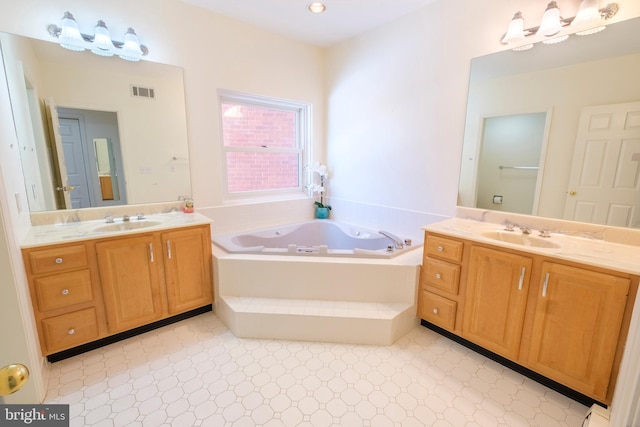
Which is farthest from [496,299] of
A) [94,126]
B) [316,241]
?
[94,126]

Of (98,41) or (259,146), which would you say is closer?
(98,41)

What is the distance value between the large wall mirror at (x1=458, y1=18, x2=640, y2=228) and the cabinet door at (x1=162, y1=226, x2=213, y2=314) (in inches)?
84.8

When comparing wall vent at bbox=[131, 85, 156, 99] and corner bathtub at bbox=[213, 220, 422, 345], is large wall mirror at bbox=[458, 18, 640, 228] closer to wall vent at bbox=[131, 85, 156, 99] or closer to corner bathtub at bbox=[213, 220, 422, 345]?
corner bathtub at bbox=[213, 220, 422, 345]

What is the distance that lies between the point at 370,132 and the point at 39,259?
2.75m

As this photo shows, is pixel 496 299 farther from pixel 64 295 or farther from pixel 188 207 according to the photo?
pixel 64 295

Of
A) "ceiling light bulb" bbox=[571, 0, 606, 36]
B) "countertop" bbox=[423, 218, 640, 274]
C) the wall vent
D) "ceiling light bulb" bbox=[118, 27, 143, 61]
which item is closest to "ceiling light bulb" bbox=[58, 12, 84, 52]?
"ceiling light bulb" bbox=[118, 27, 143, 61]

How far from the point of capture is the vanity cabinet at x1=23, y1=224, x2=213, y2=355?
168 cm

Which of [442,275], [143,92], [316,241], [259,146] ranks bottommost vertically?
[316,241]

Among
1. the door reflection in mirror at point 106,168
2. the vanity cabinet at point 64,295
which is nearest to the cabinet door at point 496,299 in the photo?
the vanity cabinet at point 64,295

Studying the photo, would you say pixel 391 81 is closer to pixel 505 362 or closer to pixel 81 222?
pixel 505 362

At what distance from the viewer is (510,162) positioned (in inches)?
84.1

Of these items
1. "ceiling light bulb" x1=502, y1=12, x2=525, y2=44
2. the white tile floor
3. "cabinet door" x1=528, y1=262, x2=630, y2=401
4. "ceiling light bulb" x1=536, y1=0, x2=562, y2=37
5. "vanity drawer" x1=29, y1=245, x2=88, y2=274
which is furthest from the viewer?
"ceiling light bulb" x1=502, y1=12, x2=525, y2=44

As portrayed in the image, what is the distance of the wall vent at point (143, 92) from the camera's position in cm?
230

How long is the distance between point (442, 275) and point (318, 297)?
91 cm
